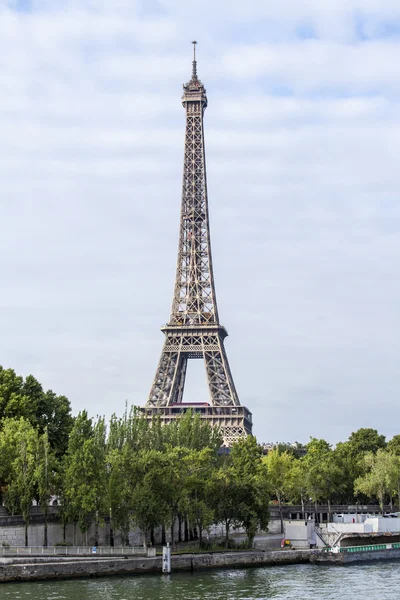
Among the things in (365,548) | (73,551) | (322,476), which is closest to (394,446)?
(322,476)

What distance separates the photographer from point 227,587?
202ft

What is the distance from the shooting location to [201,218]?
16325 centimetres

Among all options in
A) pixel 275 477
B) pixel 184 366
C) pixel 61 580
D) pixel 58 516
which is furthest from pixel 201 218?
pixel 61 580

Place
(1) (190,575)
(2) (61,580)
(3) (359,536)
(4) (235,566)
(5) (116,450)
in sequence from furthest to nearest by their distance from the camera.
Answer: (3) (359,536) → (5) (116,450) → (4) (235,566) → (1) (190,575) → (2) (61,580)

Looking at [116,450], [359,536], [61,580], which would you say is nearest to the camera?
[61,580]

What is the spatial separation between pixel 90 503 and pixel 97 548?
14.0 ft

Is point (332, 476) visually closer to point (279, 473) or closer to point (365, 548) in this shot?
point (279, 473)

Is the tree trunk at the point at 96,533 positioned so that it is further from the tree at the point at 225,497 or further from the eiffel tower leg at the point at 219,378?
the eiffel tower leg at the point at 219,378

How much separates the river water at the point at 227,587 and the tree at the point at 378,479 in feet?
164

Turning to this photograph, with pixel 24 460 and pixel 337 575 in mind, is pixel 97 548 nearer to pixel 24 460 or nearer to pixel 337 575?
pixel 24 460

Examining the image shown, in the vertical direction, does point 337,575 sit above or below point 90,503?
below

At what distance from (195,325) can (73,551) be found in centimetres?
8457

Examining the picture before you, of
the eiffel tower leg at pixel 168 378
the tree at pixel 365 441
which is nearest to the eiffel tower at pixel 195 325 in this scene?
the eiffel tower leg at pixel 168 378

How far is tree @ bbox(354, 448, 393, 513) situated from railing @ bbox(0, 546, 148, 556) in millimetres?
56081
